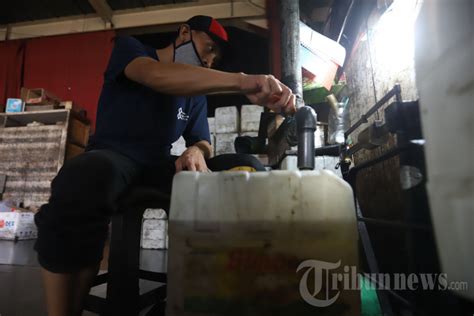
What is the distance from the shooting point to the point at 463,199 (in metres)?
0.42

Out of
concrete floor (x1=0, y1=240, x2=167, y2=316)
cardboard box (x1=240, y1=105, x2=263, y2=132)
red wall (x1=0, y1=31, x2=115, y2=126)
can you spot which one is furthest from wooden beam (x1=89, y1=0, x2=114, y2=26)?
concrete floor (x1=0, y1=240, x2=167, y2=316)

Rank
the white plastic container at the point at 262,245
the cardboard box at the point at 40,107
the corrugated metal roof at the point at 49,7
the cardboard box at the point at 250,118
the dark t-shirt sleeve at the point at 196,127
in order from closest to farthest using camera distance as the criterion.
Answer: the white plastic container at the point at 262,245, the dark t-shirt sleeve at the point at 196,127, the cardboard box at the point at 250,118, the cardboard box at the point at 40,107, the corrugated metal roof at the point at 49,7

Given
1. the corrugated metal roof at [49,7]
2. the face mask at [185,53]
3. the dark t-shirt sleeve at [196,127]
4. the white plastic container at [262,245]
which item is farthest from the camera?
the corrugated metal roof at [49,7]

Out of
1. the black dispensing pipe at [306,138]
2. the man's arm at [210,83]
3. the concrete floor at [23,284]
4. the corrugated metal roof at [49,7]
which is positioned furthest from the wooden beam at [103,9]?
the black dispensing pipe at [306,138]

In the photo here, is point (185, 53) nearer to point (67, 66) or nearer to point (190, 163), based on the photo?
point (190, 163)

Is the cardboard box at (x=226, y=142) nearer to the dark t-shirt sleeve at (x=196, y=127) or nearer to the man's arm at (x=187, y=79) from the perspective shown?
the dark t-shirt sleeve at (x=196, y=127)

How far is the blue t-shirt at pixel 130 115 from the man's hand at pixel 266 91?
0.37m

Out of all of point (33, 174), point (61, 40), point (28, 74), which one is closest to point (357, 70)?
point (33, 174)

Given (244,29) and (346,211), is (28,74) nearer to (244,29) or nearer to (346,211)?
(244,29)

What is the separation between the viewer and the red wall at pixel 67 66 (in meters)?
3.86

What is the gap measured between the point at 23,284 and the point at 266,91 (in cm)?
144

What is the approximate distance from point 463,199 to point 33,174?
4.09 metres

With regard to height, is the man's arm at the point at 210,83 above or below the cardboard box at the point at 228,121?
below

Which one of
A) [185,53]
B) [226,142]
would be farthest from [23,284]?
[226,142]
